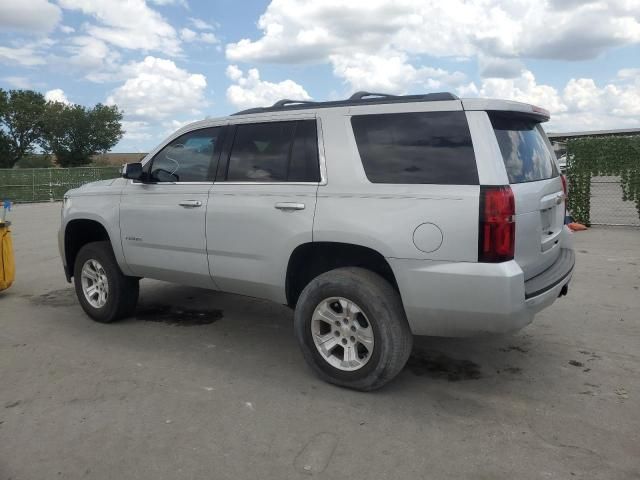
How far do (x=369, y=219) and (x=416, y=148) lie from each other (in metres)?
0.55

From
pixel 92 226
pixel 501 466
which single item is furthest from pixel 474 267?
pixel 92 226

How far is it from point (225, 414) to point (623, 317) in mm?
3945

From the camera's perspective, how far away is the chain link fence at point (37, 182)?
23219mm

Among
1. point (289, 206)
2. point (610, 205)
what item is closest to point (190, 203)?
point (289, 206)

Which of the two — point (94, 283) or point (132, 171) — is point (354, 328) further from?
point (94, 283)

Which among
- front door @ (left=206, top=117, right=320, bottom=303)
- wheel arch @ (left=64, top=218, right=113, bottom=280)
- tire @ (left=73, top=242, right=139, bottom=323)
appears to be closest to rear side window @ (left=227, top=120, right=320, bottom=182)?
front door @ (left=206, top=117, right=320, bottom=303)

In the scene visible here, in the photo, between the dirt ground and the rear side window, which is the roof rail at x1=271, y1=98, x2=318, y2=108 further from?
the dirt ground

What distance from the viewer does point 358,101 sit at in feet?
13.1

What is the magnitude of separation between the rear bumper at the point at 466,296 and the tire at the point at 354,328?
0.48ft

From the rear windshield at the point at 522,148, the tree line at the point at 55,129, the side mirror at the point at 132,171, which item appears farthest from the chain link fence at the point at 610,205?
the tree line at the point at 55,129

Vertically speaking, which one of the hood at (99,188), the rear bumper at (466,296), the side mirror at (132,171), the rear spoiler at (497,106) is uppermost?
the rear spoiler at (497,106)

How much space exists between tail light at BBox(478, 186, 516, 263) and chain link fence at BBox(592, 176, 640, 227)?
9161mm

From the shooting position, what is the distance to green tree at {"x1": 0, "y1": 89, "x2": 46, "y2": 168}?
52125 millimetres

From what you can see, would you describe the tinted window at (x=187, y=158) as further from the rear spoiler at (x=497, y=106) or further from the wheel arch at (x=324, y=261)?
the rear spoiler at (x=497, y=106)
